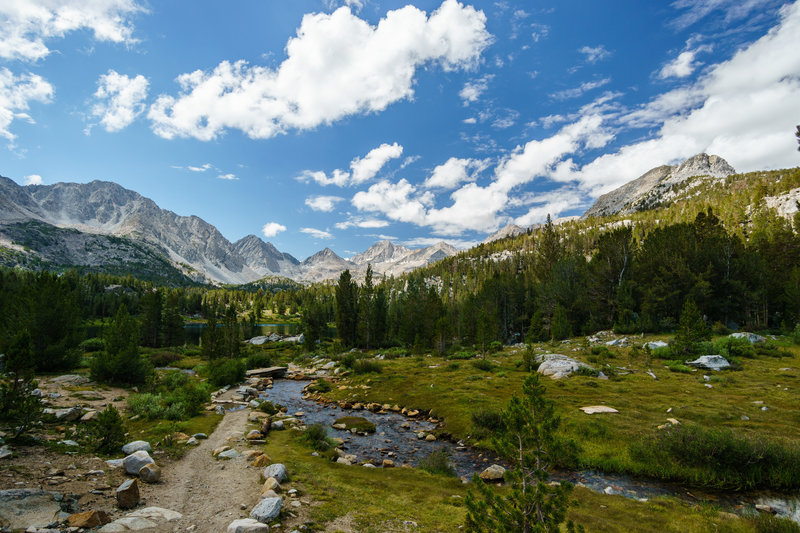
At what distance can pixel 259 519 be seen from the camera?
9281mm

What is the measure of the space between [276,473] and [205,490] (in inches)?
95.0

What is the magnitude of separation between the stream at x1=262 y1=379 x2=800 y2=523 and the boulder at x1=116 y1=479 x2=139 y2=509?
10747 mm

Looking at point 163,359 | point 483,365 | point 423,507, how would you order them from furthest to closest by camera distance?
point 163,359, point 483,365, point 423,507

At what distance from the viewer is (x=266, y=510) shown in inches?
374

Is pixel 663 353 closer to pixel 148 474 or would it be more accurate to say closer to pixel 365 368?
pixel 365 368

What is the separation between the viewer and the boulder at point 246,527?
841cm

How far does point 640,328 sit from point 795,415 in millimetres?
39913

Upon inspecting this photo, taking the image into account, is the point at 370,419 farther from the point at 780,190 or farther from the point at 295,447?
the point at 780,190

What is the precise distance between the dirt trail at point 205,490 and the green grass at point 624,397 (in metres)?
13.7

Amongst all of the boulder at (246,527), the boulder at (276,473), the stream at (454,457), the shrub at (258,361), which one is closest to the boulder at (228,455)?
the boulder at (276,473)

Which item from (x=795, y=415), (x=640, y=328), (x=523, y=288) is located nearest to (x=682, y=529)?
(x=795, y=415)

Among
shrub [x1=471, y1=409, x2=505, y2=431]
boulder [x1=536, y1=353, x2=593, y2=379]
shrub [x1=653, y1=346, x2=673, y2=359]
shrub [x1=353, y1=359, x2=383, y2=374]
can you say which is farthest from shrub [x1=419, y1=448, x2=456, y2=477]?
shrub [x1=653, y1=346, x2=673, y2=359]

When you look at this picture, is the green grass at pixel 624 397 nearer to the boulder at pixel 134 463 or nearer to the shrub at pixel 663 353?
the shrub at pixel 663 353

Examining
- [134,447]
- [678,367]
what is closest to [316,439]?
[134,447]
